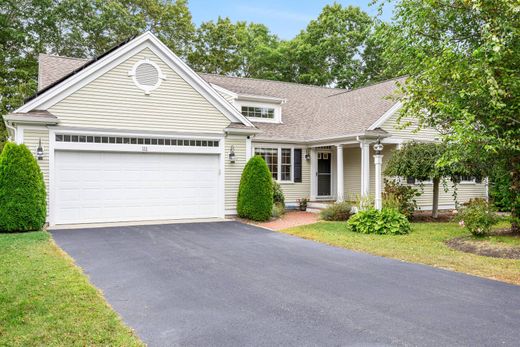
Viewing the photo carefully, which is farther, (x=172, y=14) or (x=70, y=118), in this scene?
(x=172, y=14)

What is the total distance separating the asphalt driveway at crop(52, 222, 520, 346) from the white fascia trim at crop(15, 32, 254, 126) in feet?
15.3

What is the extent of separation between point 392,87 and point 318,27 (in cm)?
1620

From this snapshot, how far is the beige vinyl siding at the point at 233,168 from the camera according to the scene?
1424 cm

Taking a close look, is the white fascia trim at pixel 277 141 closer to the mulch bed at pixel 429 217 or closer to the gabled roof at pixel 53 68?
the mulch bed at pixel 429 217

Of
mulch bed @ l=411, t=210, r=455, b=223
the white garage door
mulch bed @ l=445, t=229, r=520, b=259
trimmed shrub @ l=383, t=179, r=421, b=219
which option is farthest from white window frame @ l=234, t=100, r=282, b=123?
mulch bed @ l=445, t=229, r=520, b=259

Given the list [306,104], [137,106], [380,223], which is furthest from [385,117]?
[137,106]

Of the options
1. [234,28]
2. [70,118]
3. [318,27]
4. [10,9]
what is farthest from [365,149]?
[10,9]

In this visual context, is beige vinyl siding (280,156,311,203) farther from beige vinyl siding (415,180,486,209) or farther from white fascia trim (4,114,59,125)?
white fascia trim (4,114,59,125)

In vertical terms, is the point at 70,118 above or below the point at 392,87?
below

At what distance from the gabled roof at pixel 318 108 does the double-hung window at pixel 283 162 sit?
593 millimetres

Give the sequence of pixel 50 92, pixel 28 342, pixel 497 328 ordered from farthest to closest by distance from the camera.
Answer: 1. pixel 50 92
2. pixel 497 328
3. pixel 28 342

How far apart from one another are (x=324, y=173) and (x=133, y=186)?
27.9ft

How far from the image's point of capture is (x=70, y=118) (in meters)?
12.0

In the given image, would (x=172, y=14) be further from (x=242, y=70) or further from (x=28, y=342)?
(x=28, y=342)
